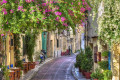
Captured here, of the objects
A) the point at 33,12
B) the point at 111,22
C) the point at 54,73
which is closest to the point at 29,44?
the point at 54,73

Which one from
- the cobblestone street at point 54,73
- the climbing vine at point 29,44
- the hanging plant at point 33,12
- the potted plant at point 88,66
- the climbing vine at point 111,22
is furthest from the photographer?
the climbing vine at point 29,44

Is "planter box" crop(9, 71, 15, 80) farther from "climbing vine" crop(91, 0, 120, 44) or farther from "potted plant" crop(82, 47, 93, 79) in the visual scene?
"climbing vine" crop(91, 0, 120, 44)

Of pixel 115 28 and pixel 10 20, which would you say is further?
pixel 10 20

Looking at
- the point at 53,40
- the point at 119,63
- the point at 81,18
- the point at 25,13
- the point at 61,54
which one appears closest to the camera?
the point at 119,63

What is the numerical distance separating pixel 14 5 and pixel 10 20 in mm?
590

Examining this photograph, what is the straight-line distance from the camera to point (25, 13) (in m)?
9.20

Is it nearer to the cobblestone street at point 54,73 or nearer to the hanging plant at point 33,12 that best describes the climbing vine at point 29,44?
the cobblestone street at point 54,73

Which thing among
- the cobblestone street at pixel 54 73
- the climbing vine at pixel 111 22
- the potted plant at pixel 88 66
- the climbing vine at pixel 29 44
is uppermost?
the climbing vine at pixel 111 22

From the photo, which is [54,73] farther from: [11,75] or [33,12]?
[33,12]

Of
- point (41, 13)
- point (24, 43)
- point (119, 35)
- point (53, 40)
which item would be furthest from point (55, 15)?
point (53, 40)

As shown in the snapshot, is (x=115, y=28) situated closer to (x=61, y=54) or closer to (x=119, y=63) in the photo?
(x=119, y=63)

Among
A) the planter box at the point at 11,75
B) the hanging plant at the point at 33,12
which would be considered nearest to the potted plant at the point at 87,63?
the planter box at the point at 11,75

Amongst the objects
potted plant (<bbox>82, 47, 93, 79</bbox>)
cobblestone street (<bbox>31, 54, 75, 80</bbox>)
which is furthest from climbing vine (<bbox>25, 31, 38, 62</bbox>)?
potted plant (<bbox>82, 47, 93, 79</bbox>)

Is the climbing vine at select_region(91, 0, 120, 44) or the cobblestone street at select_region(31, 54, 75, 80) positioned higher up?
the climbing vine at select_region(91, 0, 120, 44)
